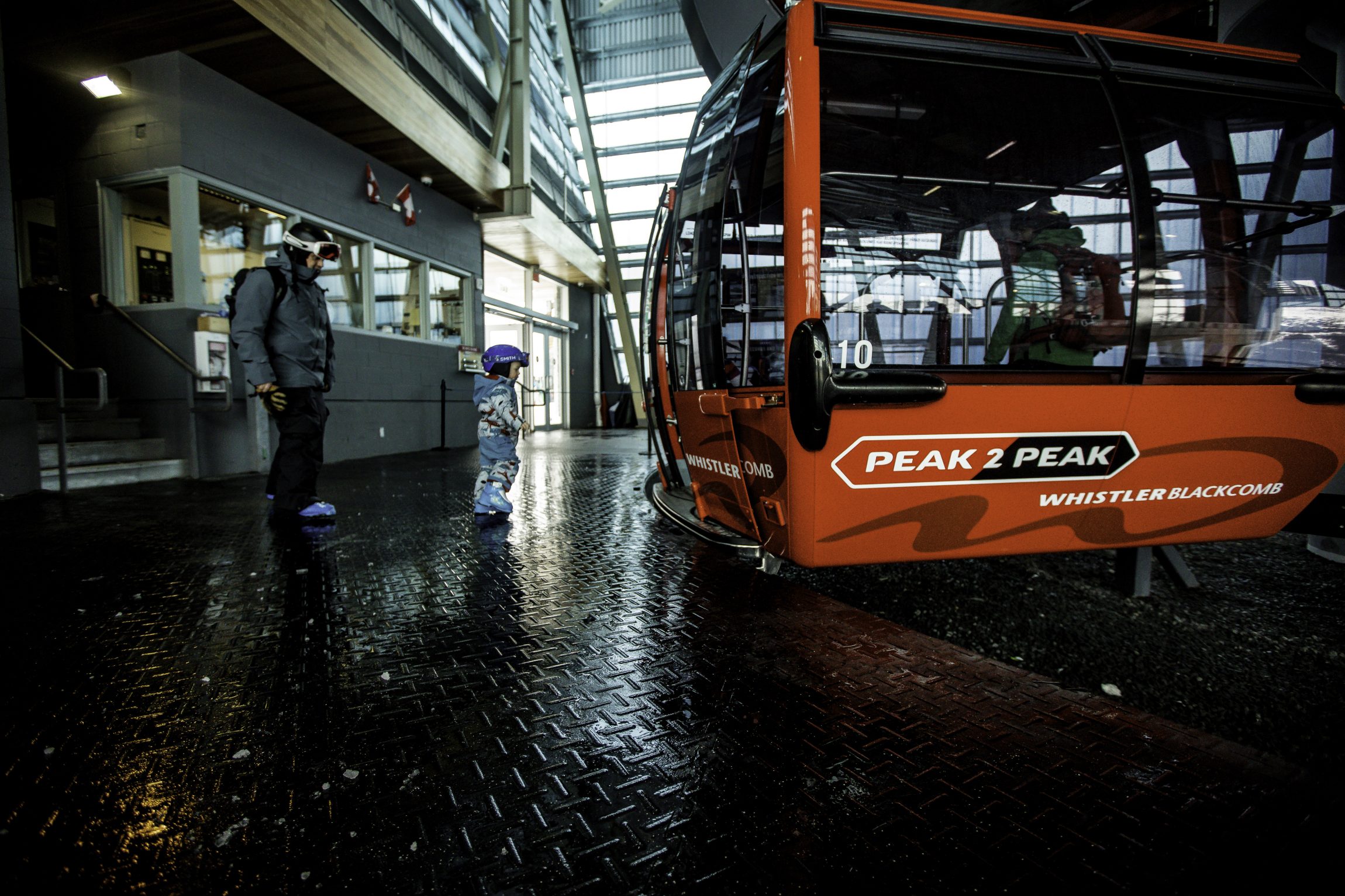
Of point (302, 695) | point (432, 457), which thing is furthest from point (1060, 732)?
point (432, 457)

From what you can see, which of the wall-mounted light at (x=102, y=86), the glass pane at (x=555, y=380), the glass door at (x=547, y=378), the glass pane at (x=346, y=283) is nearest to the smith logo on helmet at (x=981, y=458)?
the glass pane at (x=346, y=283)

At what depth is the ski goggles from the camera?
411 cm

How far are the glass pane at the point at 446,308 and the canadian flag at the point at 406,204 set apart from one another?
41.5 inches

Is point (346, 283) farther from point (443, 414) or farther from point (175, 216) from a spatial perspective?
point (443, 414)

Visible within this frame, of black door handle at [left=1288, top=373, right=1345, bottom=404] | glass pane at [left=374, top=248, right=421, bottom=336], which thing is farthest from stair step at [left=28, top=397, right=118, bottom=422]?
black door handle at [left=1288, top=373, right=1345, bottom=404]

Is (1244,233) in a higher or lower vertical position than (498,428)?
higher

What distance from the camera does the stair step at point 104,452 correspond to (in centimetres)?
558

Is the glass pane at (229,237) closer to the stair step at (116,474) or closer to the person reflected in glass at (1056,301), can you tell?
the stair step at (116,474)

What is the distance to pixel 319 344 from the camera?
435 centimetres

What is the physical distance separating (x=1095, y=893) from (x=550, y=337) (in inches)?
682

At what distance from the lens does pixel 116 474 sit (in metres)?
5.90

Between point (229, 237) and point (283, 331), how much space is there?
4.27 m

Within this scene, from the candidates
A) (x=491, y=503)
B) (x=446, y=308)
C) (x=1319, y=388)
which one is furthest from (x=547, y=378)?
(x=1319, y=388)

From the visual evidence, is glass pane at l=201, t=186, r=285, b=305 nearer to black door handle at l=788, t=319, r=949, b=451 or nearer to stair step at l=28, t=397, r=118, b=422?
stair step at l=28, t=397, r=118, b=422
